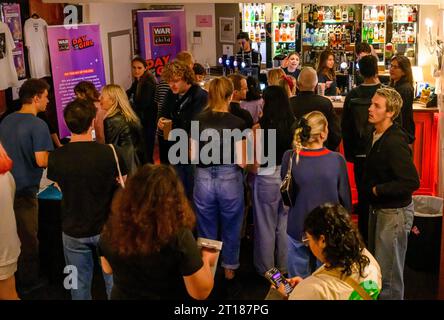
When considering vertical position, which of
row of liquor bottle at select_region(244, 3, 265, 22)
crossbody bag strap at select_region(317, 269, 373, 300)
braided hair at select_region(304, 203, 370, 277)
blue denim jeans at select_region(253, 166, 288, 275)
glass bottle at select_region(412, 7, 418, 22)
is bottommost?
blue denim jeans at select_region(253, 166, 288, 275)

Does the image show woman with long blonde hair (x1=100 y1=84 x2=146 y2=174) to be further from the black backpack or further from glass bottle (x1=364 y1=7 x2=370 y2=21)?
glass bottle (x1=364 y1=7 x2=370 y2=21)

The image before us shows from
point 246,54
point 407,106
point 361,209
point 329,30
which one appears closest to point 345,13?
point 329,30

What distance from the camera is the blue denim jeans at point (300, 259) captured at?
3.48 meters

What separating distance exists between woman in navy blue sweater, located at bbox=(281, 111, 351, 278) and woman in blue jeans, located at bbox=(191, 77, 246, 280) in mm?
563

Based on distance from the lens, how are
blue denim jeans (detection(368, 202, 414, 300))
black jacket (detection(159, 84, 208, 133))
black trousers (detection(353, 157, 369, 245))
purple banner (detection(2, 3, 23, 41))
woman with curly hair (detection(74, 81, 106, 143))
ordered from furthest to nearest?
1. purple banner (detection(2, 3, 23, 41))
2. black jacket (detection(159, 84, 208, 133))
3. woman with curly hair (detection(74, 81, 106, 143))
4. black trousers (detection(353, 157, 369, 245))
5. blue denim jeans (detection(368, 202, 414, 300))

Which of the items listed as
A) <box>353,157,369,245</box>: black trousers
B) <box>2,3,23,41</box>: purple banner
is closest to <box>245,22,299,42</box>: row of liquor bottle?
<box>2,3,23,41</box>: purple banner

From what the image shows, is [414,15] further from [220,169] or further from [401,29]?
[220,169]

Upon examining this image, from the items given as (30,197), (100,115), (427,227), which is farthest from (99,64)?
(427,227)

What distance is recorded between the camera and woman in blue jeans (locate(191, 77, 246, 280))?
3.87 m

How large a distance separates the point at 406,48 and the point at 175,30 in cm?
352

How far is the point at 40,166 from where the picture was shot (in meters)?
3.88

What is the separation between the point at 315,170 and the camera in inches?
131

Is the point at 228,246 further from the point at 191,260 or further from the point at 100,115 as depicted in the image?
the point at 191,260

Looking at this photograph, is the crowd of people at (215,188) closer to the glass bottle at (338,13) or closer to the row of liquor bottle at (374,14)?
the row of liquor bottle at (374,14)
